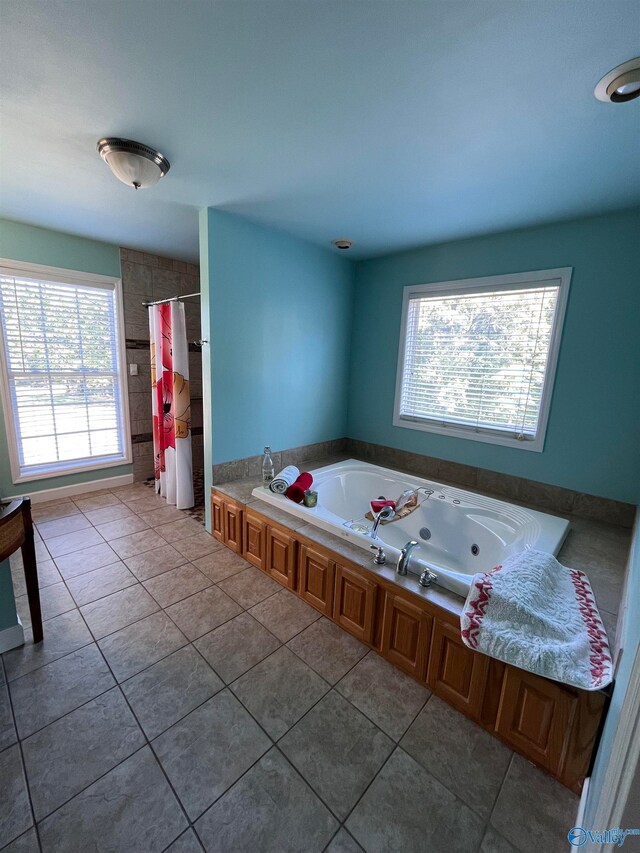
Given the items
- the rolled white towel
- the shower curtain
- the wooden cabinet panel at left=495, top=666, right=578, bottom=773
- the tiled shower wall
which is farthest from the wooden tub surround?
the tiled shower wall

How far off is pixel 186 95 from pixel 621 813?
2.12 meters

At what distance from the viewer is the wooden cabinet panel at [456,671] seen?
142cm

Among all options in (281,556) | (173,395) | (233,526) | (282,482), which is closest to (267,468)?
(282,482)

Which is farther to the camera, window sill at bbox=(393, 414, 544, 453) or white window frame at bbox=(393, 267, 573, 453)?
window sill at bbox=(393, 414, 544, 453)

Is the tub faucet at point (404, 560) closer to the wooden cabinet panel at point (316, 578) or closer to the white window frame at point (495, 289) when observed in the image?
the wooden cabinet panel at point (316, 578)

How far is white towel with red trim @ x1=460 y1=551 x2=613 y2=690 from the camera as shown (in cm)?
121

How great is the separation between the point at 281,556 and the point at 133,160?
2239 mm

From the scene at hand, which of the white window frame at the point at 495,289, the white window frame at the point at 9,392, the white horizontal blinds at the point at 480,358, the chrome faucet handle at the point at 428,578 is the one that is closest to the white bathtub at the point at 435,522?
the chrome faucet handle at the point at 428,578

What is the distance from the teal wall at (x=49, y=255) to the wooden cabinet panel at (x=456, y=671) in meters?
3.26

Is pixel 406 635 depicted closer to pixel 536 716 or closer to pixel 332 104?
pixel 536 716

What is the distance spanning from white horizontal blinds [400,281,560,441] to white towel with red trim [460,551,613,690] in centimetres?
125

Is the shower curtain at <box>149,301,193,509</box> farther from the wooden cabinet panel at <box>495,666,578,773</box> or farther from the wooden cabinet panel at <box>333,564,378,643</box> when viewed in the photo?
the wooden cabinet panel at <box>495,666,578,773</box>

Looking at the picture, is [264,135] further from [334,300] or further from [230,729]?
[230,729]

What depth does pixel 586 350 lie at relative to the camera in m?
2.21
